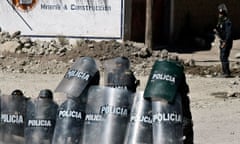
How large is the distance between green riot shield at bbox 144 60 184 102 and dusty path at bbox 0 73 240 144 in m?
4.20

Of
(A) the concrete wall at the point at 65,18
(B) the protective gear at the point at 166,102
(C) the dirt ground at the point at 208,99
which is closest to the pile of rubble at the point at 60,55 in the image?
(C) the dirt ground at the point at 208,99

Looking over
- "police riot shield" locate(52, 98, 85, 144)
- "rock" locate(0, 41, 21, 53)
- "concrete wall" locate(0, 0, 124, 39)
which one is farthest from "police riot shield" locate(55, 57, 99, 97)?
"concrete wall" locate(0, 0, 124, 39)

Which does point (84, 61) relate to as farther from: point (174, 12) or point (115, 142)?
point (174, 12)

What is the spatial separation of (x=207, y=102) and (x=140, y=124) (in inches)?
323

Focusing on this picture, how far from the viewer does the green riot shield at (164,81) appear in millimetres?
5867

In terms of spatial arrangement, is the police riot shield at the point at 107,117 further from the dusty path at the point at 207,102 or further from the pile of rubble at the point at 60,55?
the pile of rubble at the point at 60,55

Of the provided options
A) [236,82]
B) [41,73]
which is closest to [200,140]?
[236,82]

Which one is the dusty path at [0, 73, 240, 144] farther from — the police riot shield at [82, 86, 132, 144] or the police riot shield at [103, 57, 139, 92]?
the police riot shield at [82, 86, 132, 144]

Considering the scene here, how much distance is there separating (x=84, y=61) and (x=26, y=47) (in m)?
13.9

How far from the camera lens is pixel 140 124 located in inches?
233

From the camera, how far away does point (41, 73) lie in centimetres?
1772

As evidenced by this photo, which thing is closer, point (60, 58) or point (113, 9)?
point (60, 58)

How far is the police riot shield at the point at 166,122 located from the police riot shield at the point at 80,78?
23.1 inches

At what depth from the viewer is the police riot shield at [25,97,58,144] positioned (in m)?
6.08
